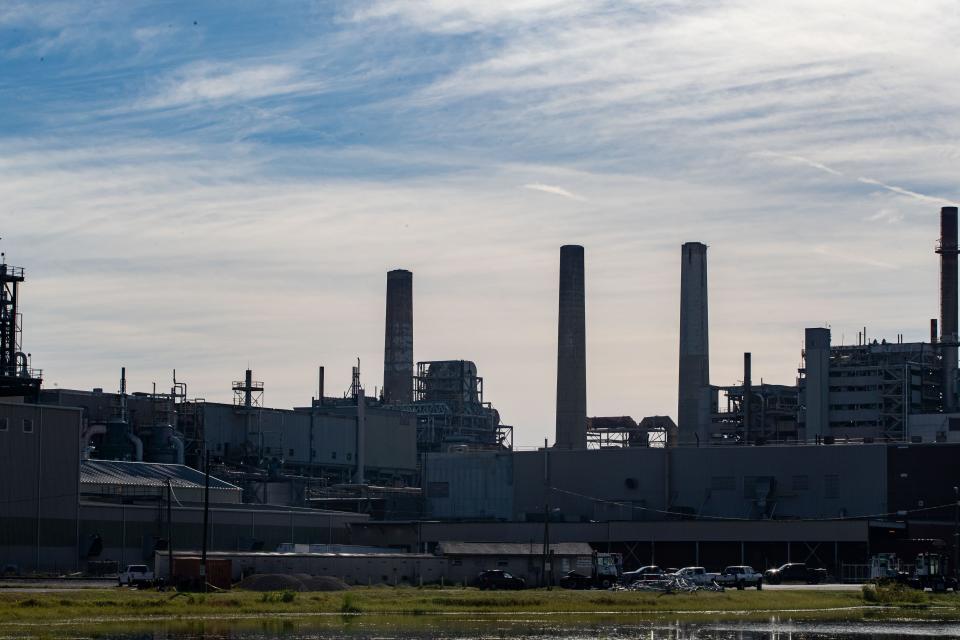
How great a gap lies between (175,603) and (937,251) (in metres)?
101

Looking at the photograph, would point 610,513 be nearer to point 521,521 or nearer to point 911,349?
point 521,521

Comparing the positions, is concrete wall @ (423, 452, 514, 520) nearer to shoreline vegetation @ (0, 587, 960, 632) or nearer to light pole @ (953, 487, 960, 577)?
light pole @ (953, 487, 960, 577)

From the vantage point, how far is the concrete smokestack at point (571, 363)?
138m

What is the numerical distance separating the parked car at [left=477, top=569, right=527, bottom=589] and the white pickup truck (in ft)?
27.8

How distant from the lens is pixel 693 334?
142 m

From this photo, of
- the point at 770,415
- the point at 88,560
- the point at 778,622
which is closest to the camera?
the point at 778,622

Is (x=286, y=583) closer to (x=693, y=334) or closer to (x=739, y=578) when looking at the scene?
(x=739, y=578)

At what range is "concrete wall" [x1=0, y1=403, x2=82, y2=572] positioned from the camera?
87125 mm

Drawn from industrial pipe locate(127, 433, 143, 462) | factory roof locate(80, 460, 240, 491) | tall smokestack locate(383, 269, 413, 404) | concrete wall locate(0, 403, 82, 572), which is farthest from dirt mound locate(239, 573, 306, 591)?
tall smokestack locate(383, 269, 413, 404)

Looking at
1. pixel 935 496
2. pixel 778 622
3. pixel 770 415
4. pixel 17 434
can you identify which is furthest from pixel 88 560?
pixel 770 415

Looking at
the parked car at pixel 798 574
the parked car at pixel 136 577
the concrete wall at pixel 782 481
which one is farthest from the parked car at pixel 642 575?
the parked car at pixel 136 577

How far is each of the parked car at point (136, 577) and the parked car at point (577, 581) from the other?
71.2 ft

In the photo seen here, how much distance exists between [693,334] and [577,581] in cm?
5933

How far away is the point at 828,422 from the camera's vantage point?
149 m
